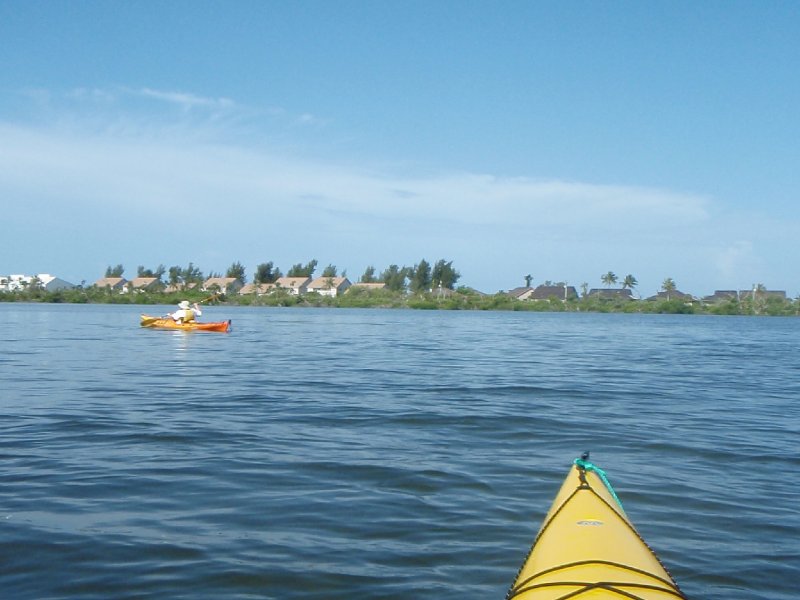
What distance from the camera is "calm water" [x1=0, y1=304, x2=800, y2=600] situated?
5.91 metres

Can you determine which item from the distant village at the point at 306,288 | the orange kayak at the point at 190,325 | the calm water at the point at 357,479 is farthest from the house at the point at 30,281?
the calm water at the point at 357,479

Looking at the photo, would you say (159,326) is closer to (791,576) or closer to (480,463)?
(480,463)

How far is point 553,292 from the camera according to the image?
446ft

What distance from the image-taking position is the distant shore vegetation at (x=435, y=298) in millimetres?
108438

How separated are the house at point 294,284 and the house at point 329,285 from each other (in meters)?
1.11

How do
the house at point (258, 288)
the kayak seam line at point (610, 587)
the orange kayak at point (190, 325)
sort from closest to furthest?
the kayak seam line at point (610, 587) → the orange kayak at point (190, 325) → the house at point (258, 288)

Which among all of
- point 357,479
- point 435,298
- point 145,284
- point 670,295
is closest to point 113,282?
point 145,284

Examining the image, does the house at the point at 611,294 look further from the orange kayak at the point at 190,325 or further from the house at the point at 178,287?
the orange kayak at the point at 190,325

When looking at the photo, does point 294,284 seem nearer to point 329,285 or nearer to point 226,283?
point 329,285

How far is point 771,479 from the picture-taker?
914 centimetres

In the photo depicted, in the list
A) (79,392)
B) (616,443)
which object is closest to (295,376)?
(79,392)

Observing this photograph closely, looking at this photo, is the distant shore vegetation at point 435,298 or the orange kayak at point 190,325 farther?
the distant shore vegetation at point 435,298

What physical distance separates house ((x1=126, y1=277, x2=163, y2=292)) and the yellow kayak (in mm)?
118440

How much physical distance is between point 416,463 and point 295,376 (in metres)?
10.5
